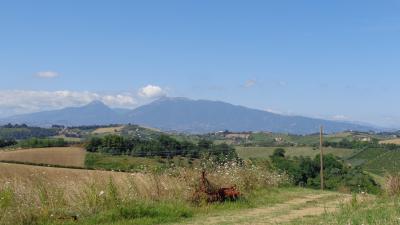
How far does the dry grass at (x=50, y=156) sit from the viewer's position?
4459cm

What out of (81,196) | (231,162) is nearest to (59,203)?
(81,196)

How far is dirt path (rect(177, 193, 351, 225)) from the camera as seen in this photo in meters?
11.9

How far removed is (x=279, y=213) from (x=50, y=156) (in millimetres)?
38017

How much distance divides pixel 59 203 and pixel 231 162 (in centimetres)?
850

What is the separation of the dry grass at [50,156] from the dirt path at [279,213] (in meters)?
29.4

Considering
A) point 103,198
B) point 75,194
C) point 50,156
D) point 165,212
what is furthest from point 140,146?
point 165,212

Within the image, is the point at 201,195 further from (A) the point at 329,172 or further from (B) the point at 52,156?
(B) the point at 52,156

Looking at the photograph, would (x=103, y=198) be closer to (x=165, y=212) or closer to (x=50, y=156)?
(x=165, y=212)

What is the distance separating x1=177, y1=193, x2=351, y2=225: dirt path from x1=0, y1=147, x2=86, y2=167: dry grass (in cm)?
2938

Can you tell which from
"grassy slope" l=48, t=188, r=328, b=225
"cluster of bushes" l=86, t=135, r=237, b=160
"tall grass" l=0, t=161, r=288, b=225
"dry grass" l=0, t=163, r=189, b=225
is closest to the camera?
"dry grass" l=0, t=163, r=189, b=225

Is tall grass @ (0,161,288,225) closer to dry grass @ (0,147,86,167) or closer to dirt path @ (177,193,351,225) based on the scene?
dirt path @ (177,193,351,225)

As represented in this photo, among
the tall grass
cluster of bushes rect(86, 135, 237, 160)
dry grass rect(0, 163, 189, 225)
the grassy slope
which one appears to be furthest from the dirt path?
cluster of bushes rect(86, 135, 237, 160)

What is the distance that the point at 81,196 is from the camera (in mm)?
12859

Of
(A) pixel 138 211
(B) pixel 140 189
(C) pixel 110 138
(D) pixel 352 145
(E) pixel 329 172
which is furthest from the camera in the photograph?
(D) pixel 352 145
